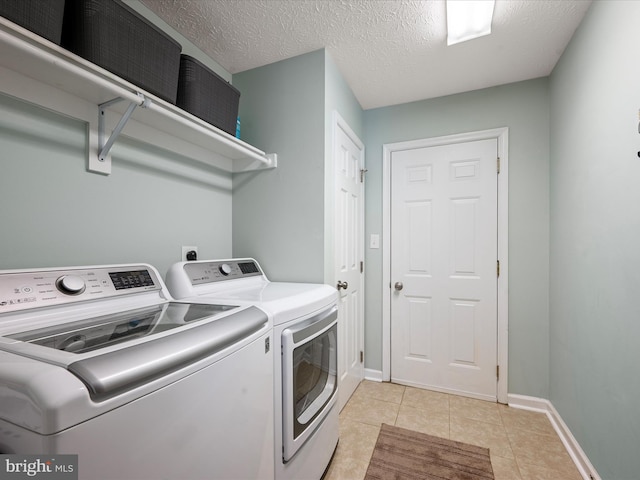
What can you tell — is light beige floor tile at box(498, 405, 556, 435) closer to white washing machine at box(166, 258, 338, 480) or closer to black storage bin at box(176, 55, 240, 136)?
white washing machine at box(166, 258, 338, 480)

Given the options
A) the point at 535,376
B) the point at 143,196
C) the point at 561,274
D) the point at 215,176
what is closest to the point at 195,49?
the point at 215,176

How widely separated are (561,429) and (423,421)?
2.72 feet

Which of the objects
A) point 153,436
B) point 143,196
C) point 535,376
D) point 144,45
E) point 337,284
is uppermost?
point 144,45

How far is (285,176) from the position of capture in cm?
192

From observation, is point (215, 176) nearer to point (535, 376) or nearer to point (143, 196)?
point (143, 196)

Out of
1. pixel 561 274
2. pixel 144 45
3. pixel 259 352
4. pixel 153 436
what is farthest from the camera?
pixel 561 274

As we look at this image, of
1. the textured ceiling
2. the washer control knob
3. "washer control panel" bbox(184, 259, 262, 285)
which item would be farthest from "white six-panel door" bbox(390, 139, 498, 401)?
the washer control knob

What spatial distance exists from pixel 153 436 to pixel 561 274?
7.61ft

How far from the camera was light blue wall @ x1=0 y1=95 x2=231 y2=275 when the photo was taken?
1.05 metres

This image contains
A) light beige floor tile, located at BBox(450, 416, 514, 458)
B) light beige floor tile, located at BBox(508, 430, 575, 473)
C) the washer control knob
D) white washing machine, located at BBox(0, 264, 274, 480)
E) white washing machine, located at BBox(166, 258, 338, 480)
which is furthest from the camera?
light beige floor tile, located at BBox(450, 416, 514, 458)

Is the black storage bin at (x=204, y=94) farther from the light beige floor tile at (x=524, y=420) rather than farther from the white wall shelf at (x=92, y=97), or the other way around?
the light beige floor tile at (x=524, y=420)

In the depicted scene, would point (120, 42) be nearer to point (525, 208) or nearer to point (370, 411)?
point (370, 411)

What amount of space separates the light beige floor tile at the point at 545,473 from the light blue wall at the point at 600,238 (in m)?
0.15

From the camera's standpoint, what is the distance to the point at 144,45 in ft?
3.76
